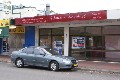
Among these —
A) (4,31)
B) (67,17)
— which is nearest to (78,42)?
(67,17)

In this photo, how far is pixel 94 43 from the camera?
24266mm

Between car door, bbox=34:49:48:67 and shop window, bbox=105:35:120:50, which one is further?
shop window, bbox=105:35:120:50

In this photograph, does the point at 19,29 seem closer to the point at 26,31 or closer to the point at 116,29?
the point at 26,31

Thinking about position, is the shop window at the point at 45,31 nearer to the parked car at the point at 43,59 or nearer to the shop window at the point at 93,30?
the shop window at the point at 93,30

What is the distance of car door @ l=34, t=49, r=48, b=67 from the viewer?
18348mm

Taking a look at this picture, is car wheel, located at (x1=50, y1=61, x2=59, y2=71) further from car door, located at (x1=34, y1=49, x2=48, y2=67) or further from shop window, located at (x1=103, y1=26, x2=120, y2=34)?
shop window, located at (x1=103, y1=26, x2=120, y2=34)

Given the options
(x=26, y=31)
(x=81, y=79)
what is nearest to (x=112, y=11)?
(x=81, y=79)

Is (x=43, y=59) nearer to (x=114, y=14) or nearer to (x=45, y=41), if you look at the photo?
(x=114, y=14)

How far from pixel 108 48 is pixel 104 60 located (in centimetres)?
→ 101

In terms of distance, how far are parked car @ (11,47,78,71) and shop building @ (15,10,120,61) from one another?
459cm

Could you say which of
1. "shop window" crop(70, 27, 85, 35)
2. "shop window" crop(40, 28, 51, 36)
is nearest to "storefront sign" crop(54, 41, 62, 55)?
"shop window" crop(40, 28, 51, 36)

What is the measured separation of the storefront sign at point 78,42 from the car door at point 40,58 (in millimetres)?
6817

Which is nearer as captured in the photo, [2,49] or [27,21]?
[27,21]

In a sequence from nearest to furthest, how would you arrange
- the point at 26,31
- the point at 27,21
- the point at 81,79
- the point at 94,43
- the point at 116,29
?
1. the point at 81,79
2. the point at 116,29
3. the point at 94,43
4. the point at 27,21
5. the point at 26,31
